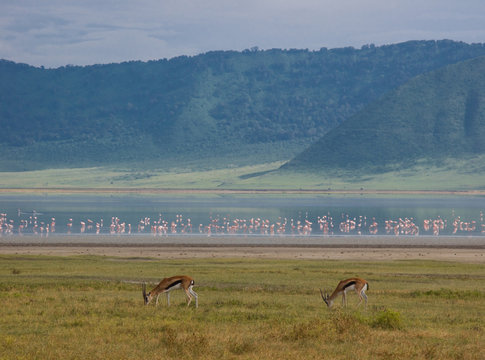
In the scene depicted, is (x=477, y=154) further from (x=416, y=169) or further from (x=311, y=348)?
(x=311, y=348)

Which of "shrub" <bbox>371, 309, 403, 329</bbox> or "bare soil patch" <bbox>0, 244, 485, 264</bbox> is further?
"bare soil patch" <bbox>0, 244, 485, 264</bbox>

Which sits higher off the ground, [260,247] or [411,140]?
[411,140]

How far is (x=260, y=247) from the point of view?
52.4 meters

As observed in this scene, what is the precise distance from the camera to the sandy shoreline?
4609 cm

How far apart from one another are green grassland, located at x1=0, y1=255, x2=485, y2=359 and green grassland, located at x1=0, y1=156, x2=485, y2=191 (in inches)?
5183

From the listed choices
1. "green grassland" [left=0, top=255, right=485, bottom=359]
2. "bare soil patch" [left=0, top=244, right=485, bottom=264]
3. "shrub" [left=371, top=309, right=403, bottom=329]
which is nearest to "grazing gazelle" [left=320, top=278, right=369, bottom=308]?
"green grassland" [left=0, top=255, right=485, bottom=359]

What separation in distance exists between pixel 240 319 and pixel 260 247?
32.5 metres

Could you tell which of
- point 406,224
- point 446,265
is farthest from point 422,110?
point 446,265

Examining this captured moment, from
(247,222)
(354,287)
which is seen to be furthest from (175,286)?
(247,222)

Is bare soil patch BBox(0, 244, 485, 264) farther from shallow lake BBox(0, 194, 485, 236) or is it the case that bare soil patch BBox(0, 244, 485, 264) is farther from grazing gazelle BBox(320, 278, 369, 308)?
grazing gazelle BBox(320, 278, 369, 308)

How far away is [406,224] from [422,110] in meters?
132

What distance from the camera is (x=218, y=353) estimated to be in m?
15.9

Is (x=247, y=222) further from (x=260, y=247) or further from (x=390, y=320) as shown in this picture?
(x=390, y=320)

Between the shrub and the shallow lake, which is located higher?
the shrub
